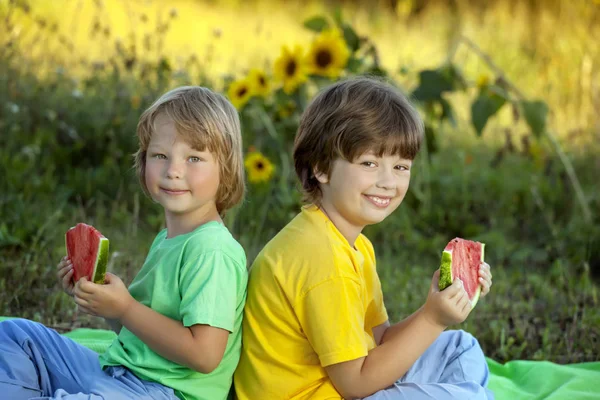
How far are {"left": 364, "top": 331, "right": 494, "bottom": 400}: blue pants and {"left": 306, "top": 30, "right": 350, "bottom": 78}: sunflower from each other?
2.17 metres

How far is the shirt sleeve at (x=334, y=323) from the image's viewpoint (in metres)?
2.19

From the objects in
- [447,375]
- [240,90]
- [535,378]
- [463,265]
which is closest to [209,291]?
[463,265]

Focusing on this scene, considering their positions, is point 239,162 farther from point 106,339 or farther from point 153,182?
point 106,339

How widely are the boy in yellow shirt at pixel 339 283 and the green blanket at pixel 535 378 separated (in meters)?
0.71

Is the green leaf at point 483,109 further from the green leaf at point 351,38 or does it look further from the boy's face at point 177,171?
the boy's face at point 177,171

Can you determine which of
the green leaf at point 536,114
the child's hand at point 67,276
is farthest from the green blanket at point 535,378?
the green leaf at point 536,114

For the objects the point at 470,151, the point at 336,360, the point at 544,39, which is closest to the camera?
the point at 336,360

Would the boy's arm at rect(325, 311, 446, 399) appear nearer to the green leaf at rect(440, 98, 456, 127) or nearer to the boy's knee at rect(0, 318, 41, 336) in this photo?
the boy's knee at rect(0, 318, 41, 336)

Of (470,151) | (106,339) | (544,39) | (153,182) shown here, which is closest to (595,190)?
(470,151)

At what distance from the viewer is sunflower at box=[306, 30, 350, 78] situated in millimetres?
4520

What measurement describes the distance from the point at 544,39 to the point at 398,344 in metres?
6.02

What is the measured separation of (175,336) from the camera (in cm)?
215

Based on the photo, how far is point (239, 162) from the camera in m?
2.46

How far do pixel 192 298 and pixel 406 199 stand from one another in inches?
112
